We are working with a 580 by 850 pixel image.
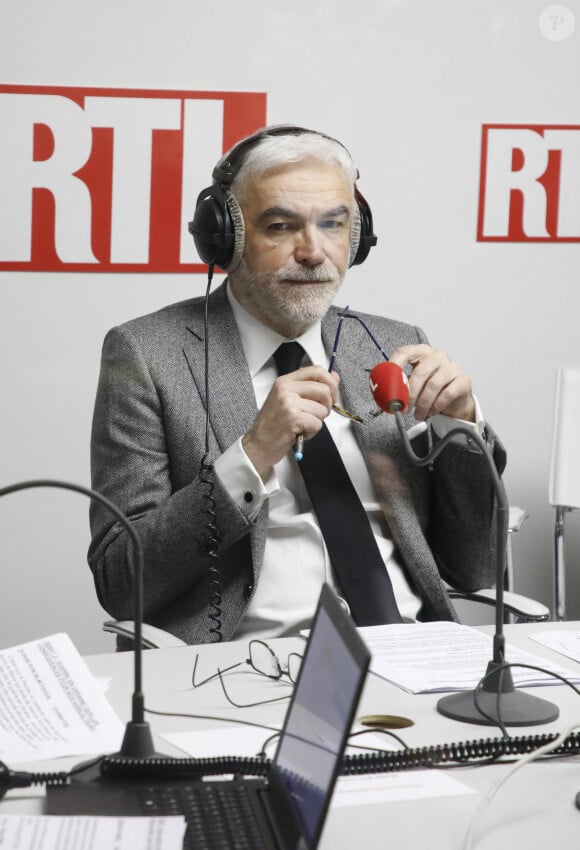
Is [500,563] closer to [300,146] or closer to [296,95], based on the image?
[300,146]

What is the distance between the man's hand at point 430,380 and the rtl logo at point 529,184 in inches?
50.3

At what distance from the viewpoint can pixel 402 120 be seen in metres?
2.97

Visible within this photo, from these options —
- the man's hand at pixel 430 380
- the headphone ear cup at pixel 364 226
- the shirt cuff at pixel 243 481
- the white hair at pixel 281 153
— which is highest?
the white hair at pixel 281 153

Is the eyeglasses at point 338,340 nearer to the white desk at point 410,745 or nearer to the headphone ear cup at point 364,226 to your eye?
the headphone ear cup at point 364,226

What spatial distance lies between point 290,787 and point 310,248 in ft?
4.00

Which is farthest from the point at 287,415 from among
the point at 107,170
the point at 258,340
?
the point at 107,170

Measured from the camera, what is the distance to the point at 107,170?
282cm

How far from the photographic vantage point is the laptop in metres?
0.85

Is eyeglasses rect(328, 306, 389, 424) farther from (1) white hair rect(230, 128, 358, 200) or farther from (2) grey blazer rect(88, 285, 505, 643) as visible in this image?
(1) white hair rect(230, 128, 358, 200)

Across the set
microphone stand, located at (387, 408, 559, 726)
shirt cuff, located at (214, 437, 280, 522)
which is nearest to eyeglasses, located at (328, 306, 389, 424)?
shirt cuff, located at (214, 437, 280, 522)

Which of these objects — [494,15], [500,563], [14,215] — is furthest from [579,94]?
[500,563]

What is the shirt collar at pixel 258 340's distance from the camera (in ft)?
6.66

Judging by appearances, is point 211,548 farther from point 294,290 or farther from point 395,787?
point 395,787

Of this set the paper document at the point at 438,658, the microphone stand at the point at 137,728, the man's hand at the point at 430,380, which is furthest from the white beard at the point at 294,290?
the microphone stand at the point at 137,728
